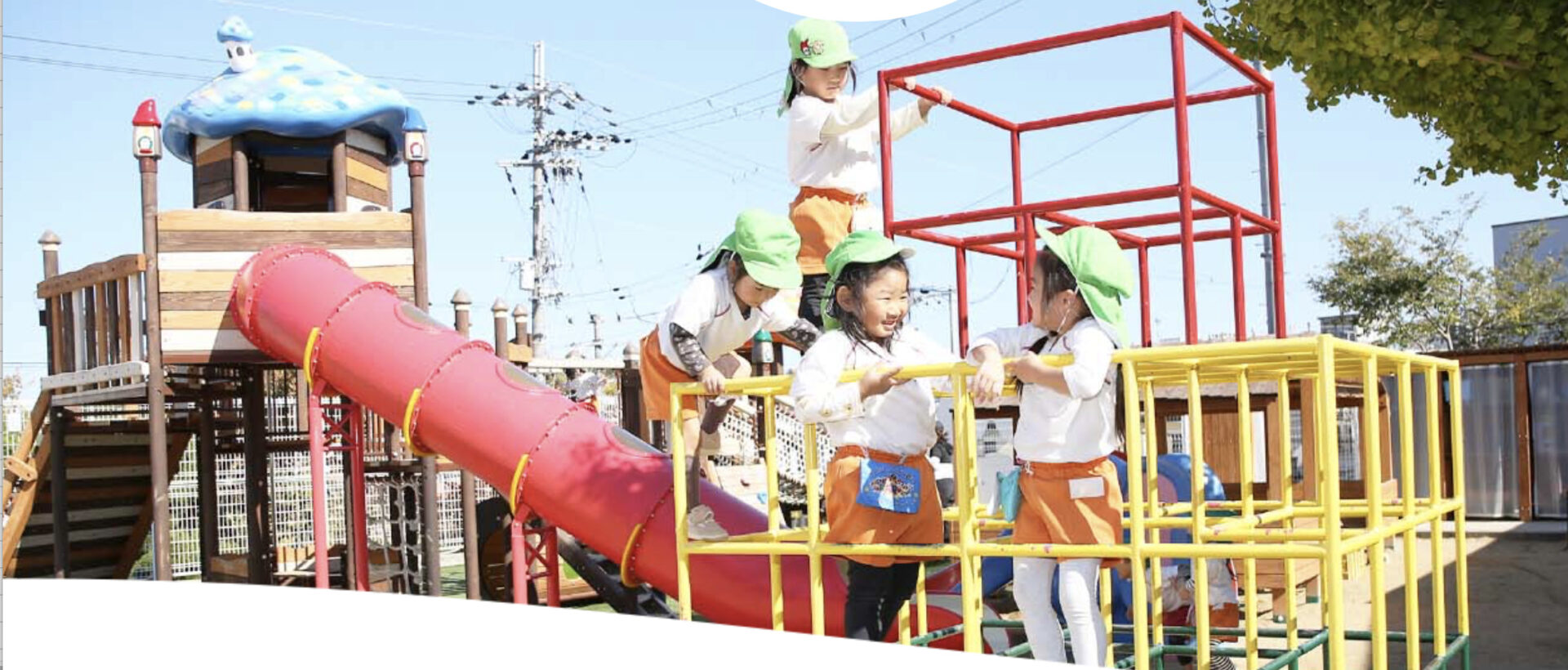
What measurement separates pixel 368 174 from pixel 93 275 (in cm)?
261

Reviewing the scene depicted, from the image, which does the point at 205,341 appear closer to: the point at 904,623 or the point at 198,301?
the point at 198,301

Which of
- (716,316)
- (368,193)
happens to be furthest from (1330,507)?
(368,193)

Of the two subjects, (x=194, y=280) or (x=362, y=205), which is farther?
(x=362, y=205)

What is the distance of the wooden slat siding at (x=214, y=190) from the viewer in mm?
12375

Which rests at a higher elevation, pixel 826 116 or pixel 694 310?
pixel 826 116

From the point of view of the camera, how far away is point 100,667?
262 centimetres

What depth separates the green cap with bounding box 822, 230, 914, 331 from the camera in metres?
4.35

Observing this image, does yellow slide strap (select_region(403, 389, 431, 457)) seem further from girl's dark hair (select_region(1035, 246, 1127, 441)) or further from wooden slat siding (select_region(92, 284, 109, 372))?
wooden slat siding (select_region(92, 284, 109, 372))

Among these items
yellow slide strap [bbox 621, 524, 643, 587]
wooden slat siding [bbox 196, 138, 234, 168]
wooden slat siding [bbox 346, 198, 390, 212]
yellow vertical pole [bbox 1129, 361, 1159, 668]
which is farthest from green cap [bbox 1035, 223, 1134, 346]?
wooden slat siding [bbox 196, 138, 234, 168]

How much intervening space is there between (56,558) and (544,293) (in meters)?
22.4

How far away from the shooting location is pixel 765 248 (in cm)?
506

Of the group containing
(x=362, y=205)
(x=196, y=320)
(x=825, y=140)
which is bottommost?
(x=196, y=320)

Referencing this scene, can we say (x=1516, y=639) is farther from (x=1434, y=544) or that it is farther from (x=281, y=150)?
(x=281, y=150)

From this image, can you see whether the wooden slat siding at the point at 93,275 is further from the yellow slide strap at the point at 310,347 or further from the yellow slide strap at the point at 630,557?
the yellow slide strap at the point at 630,557
